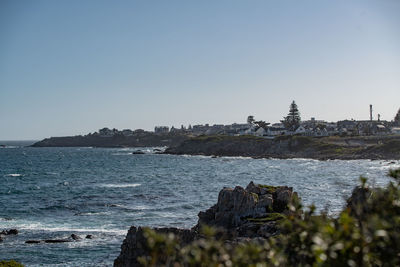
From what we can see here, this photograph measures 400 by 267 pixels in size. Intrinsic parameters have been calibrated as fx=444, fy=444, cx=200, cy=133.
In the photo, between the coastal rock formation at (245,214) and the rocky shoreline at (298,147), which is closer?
the coastal rock formation at (245,214)

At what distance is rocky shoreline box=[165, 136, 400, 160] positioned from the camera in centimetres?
12650

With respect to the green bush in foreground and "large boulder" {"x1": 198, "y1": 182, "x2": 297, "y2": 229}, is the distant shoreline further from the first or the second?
the green bush in foreground

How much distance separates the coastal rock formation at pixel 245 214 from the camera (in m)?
26.4

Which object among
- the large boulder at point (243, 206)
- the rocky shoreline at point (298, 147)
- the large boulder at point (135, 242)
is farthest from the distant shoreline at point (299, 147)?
the large boulder at point (135, 242)

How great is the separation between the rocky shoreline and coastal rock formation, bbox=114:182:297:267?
95.5 m

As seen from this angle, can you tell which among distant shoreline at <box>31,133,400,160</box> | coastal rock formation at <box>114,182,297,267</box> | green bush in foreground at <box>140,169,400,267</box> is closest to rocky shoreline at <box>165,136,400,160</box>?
distant shoreline at <box>31,133,400,160</box>

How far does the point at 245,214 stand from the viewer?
31.6m

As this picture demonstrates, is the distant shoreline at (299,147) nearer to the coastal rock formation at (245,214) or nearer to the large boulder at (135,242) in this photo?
the coastal rock formation at (245,214)

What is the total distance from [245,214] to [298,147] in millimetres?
124476

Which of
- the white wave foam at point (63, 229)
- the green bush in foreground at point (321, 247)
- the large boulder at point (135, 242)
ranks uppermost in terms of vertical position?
the green bush in foreground at point (321, 247)

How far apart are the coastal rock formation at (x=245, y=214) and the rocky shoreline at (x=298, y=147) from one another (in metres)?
95.5

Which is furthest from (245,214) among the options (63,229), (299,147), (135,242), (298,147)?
(298,147)

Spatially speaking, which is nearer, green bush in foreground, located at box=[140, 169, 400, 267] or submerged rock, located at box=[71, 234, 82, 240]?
green bush in foreground, located at box=[140, 169, 400, 267]

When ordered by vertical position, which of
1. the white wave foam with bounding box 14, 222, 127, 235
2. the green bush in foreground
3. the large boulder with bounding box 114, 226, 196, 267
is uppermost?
the green bush in foreground
